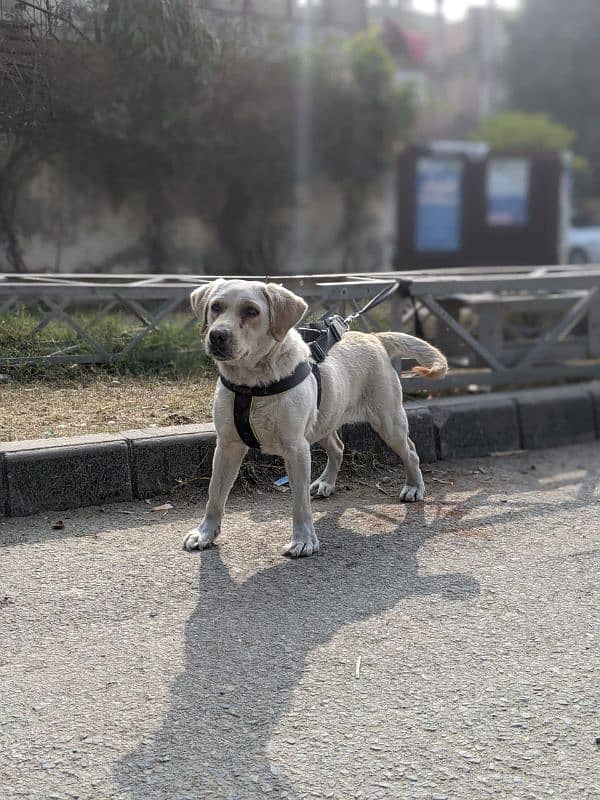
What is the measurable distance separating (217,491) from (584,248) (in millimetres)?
23975

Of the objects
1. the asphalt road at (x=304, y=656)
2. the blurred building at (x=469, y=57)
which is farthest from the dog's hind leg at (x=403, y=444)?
the blurred building at (x=469, y=57)

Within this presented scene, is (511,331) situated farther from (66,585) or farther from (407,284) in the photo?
(66,585)

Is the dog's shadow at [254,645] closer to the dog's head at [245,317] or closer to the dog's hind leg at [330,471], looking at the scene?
the dog's hind leg at [330,471]

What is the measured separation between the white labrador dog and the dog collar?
0.8 inches

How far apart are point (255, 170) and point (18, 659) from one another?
30.4 feet

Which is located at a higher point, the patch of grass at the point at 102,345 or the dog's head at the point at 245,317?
the dog's head at the point at 245,317

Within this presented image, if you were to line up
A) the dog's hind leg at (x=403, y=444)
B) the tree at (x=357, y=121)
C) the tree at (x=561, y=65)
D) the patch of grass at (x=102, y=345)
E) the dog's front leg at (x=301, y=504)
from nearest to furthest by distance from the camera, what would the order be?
the dog's front leg at (x=301, y=504) < the dog's hind leg at (x=403, y=444) < the patch of grass at (x=102, y=345) < the tree at (x=357, y=121) < the tree at (x=561, y=65)

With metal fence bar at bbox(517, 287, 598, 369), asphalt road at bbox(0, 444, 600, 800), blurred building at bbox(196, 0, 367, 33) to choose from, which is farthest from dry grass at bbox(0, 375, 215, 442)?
blurred building at bbox(196, 0, 367, 33)

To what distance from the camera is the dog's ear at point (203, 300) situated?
13.6 feet

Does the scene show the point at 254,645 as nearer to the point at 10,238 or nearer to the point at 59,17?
the point at 59,17

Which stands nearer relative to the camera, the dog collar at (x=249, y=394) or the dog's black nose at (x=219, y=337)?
the dog's black nose at (x=219, y=337)

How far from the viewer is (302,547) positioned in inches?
170

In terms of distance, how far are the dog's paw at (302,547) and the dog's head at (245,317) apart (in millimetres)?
→ 866

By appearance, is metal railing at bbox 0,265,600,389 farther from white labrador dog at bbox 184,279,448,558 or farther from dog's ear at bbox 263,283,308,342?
dog's ear at bbox 263,283,308,342
